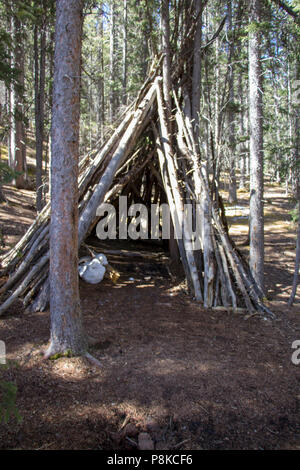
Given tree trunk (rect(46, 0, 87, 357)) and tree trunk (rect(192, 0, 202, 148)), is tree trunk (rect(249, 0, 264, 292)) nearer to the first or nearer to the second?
tree trunk (rect(192, 0, 202, 148))

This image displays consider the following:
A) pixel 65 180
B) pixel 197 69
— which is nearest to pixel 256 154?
pixel 197 69

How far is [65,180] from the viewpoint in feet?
13.4

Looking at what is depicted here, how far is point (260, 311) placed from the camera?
621 centimetres

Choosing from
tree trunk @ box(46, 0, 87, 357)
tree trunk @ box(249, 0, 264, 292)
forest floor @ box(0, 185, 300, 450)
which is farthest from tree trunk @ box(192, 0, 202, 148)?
tree trunk @ box(46, 0, 87, 357)

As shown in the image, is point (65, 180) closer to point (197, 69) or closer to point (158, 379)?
point (158, 379)

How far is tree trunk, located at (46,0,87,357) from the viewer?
3943 millimetres

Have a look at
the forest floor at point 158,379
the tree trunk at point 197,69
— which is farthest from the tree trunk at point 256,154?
the tree trunk at point 197,69

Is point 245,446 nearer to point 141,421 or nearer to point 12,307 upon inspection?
point 141,421

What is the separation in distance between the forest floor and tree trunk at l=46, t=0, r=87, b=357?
0.46 meters

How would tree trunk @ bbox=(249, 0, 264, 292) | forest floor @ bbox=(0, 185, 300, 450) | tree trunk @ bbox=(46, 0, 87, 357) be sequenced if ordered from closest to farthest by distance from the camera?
1. forest floor @ bbox=(0, 185, 300, 450)
2. tree trunk @ bbox=(46, 0, 87, 357)
3. tree trunk @ bbox=(249, 0, 264, 292)

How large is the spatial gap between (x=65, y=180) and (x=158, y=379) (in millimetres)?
2519

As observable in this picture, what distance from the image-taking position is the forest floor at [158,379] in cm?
316

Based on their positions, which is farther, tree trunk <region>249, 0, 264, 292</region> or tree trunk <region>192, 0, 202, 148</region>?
tree trunk <region>192, 0, 202, 148</region>
